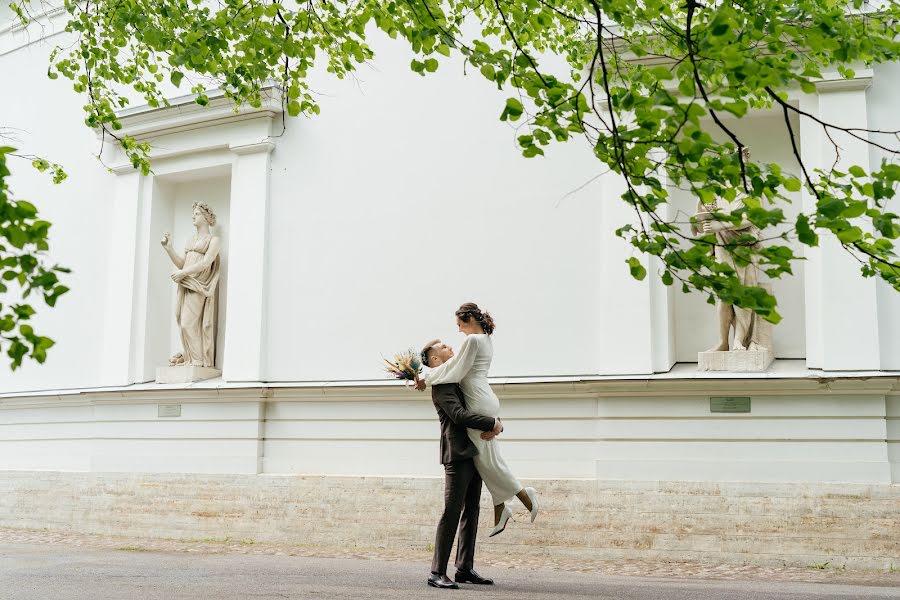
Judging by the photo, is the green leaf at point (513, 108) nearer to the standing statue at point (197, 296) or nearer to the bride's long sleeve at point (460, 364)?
the bride's long sleeve at point (460, 364)

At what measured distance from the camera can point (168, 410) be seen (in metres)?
12.9

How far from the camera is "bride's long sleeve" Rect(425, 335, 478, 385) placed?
23.7ft

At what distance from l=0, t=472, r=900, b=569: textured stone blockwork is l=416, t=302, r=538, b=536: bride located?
3040mm

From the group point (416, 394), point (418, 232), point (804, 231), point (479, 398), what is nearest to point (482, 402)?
point (479, 398)

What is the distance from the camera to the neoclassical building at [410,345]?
991cm

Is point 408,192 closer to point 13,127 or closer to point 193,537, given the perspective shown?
point 193,537

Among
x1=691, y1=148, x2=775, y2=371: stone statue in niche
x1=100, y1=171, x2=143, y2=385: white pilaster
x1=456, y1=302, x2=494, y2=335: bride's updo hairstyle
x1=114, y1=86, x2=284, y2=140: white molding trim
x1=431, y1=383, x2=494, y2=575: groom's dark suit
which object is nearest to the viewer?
x1=431, y1=383, x2=494, y2=575: groom's dark suit

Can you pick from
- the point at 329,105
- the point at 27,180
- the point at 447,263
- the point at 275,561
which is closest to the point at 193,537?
the point at 275,561

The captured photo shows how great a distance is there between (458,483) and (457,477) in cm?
4

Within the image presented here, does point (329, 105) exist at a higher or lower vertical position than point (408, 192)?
higher

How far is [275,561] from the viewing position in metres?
9.65

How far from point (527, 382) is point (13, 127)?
Result: 9873mm

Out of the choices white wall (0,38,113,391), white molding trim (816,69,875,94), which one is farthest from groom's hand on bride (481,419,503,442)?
white wall (0,38,113,391)

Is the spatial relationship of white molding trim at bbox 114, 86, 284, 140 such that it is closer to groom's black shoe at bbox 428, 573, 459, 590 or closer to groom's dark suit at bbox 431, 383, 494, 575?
groom's dark suit at bbox 431, 383, 494, 575
